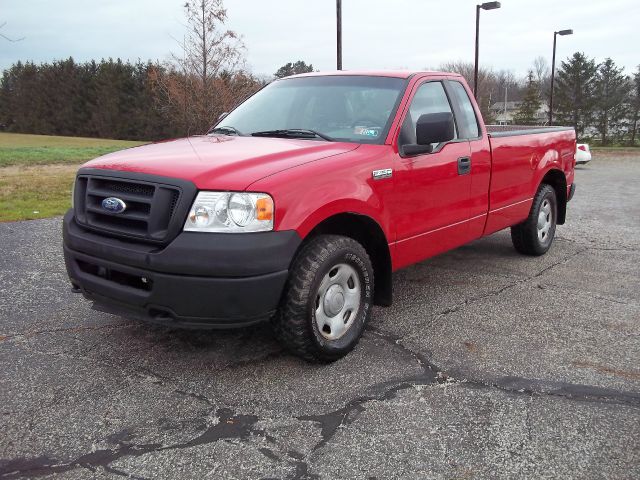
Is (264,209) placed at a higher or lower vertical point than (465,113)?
lower

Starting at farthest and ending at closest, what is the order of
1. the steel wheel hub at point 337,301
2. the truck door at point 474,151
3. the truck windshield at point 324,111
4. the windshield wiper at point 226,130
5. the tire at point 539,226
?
1. the tire at point 539,226
2. the truck door at point 474,151
3. the windshield wiper at point 226,130
4. the truck windshield at point 324,111
5. the steel wheel hub at point 337,301

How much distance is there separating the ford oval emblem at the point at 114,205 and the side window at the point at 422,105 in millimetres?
1949

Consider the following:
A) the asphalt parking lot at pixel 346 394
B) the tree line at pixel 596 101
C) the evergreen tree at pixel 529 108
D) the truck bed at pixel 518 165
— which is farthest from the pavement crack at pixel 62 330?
the evergreen tree at pixel 529 108

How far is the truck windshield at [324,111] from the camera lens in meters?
4.26

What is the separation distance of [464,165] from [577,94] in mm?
52087

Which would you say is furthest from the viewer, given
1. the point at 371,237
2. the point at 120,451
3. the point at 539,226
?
the point at 539,226

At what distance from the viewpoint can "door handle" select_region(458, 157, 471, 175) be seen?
4.75m

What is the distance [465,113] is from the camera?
5.13 m

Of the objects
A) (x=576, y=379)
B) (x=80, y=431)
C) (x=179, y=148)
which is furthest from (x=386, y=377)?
(x=179, y=148)

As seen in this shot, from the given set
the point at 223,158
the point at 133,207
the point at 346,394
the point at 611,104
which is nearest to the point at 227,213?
the point at 223,158

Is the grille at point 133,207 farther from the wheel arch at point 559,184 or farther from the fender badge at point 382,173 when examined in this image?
the wheel arch at point 559,184

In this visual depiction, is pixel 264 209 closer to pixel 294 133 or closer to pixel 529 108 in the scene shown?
pixel 294 133

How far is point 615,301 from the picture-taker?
509 centimetres

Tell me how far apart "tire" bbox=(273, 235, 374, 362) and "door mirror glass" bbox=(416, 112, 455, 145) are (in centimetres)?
91
